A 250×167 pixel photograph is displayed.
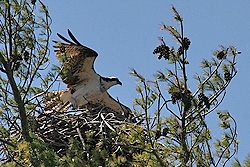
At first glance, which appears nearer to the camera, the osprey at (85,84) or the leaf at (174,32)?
the leaf at (174,32)

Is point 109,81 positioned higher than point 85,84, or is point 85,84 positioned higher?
point 109,81

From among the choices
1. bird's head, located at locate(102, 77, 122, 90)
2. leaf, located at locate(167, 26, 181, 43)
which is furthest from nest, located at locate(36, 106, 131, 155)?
bird's head, located at locate(102, 77, 122, 90)

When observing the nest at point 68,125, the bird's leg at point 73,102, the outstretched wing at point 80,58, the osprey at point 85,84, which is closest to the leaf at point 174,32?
the nest at point 68,125

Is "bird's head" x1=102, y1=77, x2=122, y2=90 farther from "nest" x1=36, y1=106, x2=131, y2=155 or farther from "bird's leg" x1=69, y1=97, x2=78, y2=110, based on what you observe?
"nest" x1=36, y1=106, x2=131, y2=155

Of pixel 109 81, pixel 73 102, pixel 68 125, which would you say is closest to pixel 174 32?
pixel 68 125

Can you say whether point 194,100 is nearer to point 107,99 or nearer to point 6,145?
point 6,145

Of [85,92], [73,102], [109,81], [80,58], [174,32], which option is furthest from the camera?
[109,81]

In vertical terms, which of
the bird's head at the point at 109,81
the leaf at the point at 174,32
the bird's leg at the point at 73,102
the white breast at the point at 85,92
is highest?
the bird's head at the point at 109,81

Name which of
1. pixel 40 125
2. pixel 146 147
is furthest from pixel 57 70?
pixel 40 125

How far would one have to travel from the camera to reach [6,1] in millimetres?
3744

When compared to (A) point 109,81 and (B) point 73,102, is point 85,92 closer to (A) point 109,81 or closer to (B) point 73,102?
(B) point 73,102

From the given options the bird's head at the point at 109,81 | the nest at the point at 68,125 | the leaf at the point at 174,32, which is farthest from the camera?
the bird's head at the point at 109,81

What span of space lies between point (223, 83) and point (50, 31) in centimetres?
112

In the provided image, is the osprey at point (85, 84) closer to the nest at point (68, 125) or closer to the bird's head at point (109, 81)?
the bird's head at point (109, 81)
